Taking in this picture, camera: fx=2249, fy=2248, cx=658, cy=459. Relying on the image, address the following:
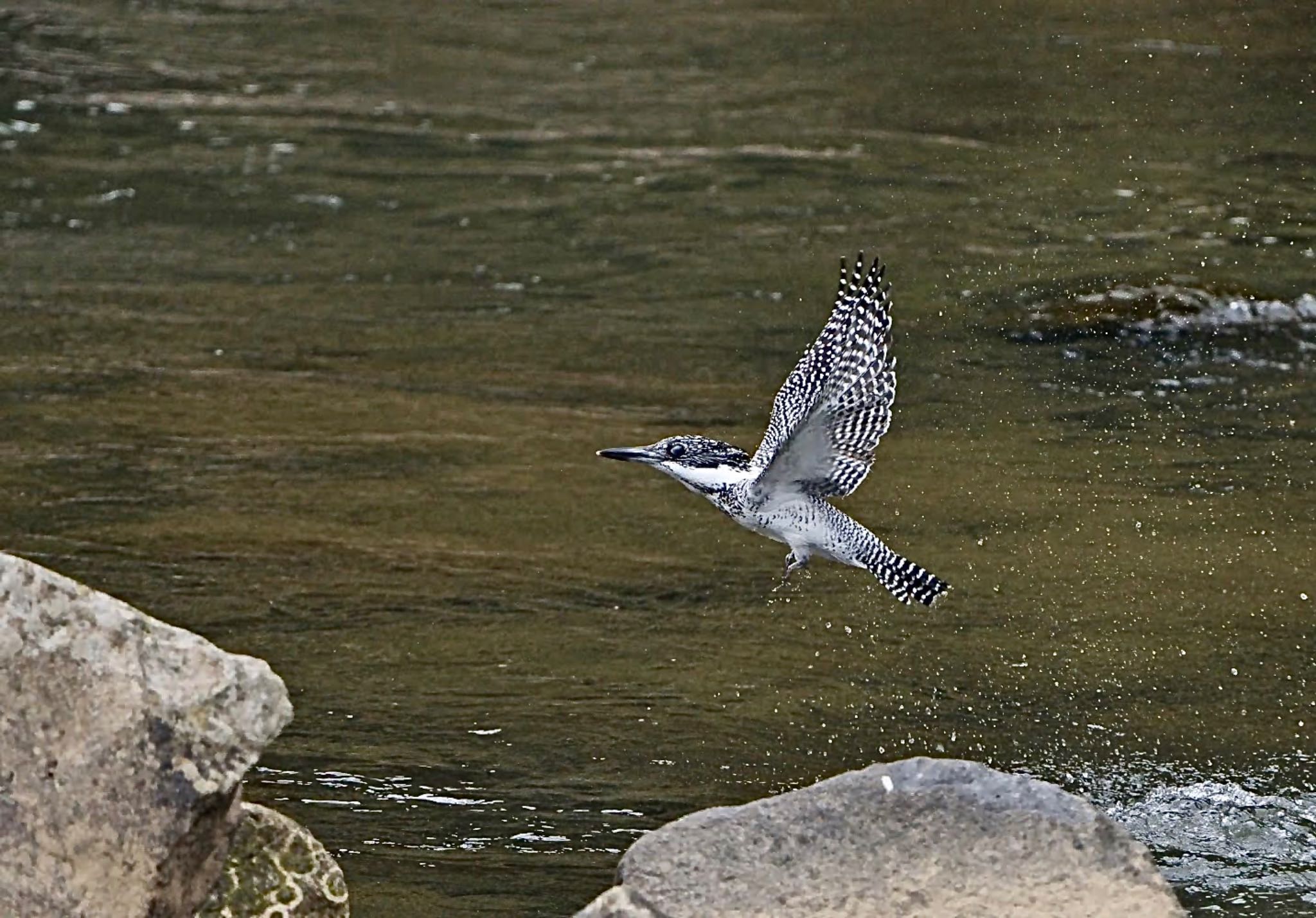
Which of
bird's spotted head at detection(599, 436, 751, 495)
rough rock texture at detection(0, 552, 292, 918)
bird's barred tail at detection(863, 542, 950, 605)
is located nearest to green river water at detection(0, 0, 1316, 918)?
bird's barred tail at detection(863, 542, 950, 605)

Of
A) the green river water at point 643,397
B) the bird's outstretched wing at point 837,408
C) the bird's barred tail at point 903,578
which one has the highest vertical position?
the bird's outstretched wing at point 837,408

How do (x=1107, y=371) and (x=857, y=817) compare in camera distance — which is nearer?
(x=857, y=817)

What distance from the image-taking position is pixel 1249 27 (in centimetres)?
1608

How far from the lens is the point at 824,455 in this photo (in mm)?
5398

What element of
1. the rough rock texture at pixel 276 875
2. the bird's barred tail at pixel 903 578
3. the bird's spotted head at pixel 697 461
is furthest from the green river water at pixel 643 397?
the bird's spotted head at pixel 697 461

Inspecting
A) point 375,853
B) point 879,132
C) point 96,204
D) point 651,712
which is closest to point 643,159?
point 879,132

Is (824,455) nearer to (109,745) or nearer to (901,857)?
(901,857)

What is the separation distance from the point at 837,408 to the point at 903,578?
56cm

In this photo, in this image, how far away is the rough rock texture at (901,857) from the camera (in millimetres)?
4352

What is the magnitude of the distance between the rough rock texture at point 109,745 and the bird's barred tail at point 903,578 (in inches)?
72.1

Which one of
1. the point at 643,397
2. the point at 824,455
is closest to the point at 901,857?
the point at 824,455

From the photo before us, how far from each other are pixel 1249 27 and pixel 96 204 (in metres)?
8.39

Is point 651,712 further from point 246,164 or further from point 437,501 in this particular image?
point 246,164

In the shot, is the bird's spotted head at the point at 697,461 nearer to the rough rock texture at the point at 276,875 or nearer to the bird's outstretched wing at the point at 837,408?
the bird's outstretched wing at the point at 837,408
